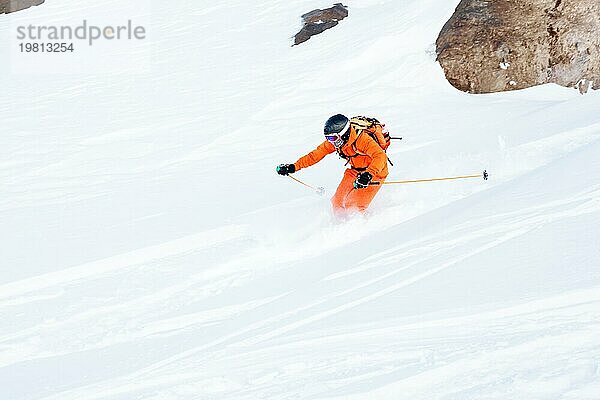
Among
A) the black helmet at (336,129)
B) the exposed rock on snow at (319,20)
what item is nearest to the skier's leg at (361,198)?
the black helmet at (336,129)

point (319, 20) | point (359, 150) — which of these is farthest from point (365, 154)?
point (319, 20)

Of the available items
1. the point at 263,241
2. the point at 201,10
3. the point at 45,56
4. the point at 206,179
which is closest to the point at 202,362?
the point at 263,241

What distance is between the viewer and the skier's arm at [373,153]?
23.5 feet

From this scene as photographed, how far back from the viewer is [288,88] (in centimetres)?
1392

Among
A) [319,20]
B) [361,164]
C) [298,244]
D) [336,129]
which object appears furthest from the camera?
[319,20]

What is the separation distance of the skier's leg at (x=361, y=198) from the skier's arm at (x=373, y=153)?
147 millimetres

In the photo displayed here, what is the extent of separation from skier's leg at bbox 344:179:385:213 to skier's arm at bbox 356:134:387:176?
147mm

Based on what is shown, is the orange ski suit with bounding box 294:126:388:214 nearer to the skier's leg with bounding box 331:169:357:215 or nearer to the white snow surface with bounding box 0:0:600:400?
the skier's leg with bounding box 331:169:357:215

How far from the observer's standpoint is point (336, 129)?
7090mm

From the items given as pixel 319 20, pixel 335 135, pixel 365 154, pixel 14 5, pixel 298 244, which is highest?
pixel 335 135

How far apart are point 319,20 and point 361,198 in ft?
36.2

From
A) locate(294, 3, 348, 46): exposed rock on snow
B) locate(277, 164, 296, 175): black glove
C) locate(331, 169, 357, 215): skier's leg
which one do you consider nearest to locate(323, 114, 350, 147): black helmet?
locate(331, 169, 357, 215): skier's leg

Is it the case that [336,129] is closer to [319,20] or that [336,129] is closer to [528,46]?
[528,46]

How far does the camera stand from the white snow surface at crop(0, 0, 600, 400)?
12.6 ft
